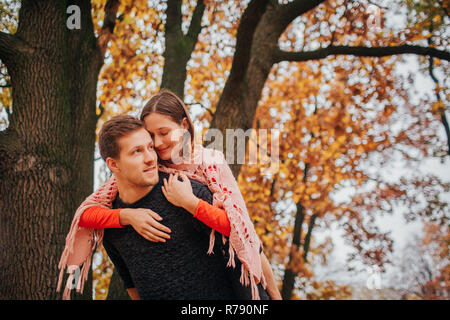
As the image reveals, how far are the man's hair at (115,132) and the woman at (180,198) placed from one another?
0.20m

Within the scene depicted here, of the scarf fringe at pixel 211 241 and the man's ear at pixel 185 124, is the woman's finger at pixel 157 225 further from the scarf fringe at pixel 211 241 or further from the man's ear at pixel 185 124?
the man's ear at pixel 185 124

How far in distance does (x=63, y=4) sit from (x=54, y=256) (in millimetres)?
2796

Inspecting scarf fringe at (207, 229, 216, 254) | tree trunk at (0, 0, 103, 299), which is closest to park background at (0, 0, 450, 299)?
tree trunk at (0, 0, 103, 299)

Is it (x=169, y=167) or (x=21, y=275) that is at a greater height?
(x=169, y=167)

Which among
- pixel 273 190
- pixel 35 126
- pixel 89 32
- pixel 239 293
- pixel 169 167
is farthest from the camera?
pixel 273 190

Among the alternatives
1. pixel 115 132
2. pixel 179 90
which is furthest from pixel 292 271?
pixel 115 132

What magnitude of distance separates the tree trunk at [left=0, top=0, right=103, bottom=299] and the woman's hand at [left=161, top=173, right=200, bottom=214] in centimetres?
199

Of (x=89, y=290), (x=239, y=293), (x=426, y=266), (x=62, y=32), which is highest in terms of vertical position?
(x=62, y=32)

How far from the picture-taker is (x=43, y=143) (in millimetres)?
3279

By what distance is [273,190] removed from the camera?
9328mm

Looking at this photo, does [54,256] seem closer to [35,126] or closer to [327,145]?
[35,126]

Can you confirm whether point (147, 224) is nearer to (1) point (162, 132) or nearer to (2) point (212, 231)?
(2) point (212, 231)
